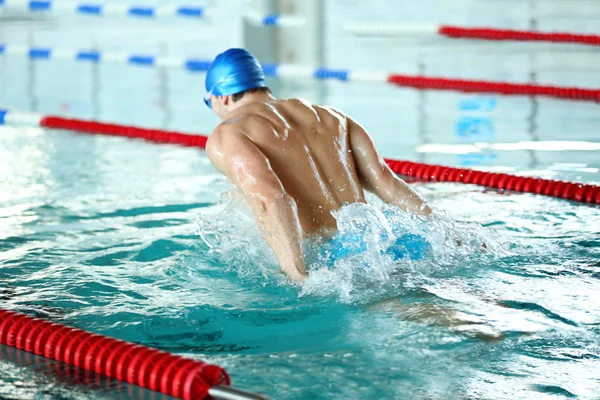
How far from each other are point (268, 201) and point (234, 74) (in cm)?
54

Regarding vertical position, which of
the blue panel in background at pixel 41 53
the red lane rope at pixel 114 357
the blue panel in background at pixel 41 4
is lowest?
the red lane rope at pixel 114 357

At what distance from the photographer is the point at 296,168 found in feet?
10.7

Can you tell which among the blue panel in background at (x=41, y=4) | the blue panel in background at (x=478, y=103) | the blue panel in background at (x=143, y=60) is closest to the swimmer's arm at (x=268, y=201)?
the blue panel in background at (x=478, y=103)

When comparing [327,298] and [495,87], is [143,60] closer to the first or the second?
[495,87]

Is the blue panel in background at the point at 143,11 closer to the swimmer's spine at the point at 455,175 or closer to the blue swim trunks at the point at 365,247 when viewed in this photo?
Answer: the swimmer's spine at the point at 455,175

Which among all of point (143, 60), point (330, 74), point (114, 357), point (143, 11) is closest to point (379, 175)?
point (114, 357)

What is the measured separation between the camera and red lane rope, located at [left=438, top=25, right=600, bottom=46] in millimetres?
8406

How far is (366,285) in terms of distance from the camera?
10.3ft

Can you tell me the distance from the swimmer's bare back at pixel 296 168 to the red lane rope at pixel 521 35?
5.27 meters

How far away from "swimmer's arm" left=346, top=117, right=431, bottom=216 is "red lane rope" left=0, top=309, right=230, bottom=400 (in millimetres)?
1216

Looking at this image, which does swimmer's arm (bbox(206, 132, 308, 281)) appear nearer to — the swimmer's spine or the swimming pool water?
the swimming pool water

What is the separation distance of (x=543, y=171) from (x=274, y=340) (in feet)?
9.53

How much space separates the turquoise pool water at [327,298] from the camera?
98.7 inches

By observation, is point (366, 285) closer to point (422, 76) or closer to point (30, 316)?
point (30, 316)
